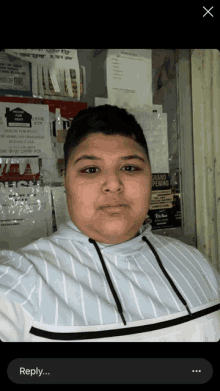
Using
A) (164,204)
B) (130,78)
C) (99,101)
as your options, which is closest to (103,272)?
(164,204)

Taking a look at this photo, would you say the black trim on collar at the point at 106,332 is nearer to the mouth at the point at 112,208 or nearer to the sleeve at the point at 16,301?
the sleeve at the point at 16,301

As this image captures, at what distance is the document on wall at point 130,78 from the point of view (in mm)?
781

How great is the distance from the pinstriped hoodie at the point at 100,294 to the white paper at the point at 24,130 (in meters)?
0.31

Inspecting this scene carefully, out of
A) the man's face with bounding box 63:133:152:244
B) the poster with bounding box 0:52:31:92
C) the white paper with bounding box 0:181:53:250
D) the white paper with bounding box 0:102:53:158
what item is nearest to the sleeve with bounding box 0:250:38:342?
the man's face with bounding box 63:133:152:244

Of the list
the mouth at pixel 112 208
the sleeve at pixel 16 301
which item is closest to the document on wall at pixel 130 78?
the mouth at pixel 112 208

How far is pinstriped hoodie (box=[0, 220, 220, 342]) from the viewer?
404 millimetres

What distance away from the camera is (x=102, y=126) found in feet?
1.67

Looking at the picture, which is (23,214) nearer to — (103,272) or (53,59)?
(103,272)

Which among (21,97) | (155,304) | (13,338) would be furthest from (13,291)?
(21,97)

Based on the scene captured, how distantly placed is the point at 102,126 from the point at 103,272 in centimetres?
35
